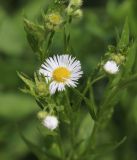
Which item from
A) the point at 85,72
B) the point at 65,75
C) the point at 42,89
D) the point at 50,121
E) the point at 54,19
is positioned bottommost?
the point at 50,121

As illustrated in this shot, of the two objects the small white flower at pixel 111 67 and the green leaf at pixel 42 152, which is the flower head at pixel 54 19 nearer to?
the small white flower at pixel 111 67

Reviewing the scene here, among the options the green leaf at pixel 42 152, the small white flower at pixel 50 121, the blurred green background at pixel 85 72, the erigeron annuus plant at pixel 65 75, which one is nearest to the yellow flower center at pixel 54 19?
the erigeron annuus plant at pixel 65 75

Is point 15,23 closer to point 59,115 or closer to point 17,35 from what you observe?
point 17,35

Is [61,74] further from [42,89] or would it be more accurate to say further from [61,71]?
[42,89]

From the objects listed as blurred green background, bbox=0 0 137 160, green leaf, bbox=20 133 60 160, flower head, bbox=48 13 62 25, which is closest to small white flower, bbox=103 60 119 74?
flower head, bbox=48 13 62 25

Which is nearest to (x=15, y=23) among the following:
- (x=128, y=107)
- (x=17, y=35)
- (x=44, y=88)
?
(x=17, y=35)

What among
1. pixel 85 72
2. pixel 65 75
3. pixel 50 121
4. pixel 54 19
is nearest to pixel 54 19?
pixel 54 19

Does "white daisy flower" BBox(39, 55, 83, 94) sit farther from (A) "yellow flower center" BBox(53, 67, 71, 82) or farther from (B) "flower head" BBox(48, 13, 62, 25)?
(B) "flower head" BBox(48, 13, 62, 25)
